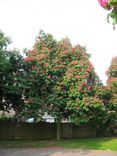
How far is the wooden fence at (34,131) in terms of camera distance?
26.0m

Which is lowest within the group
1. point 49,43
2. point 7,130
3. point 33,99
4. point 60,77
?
point 7,130

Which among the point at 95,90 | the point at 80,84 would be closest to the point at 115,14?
the point at 80,84

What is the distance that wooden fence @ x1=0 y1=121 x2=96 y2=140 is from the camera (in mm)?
26031

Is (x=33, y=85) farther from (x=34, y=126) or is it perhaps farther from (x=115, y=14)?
(x=115, y=14)

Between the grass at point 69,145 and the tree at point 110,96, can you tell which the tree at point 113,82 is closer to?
the tree at point 110,96

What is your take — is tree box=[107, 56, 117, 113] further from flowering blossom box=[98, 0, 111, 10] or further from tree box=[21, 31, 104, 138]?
flowering blossom box=[98, 0, 111, 10]

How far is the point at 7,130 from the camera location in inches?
1025

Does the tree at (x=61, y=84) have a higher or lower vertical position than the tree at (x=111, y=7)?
higher

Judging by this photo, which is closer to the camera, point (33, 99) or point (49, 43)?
point (33, 99)

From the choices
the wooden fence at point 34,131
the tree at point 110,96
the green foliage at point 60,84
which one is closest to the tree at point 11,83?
the green foliage at point 60,84

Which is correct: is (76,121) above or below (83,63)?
below

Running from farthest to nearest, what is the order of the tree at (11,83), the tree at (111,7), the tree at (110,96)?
the tree at (110,96) → the tree at (11,83) → the tree at (111,7)

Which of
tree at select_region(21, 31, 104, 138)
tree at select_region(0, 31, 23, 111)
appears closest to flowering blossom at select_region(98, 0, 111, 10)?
tree at select_region(0, 31, 23, 111)

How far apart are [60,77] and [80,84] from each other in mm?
1821
